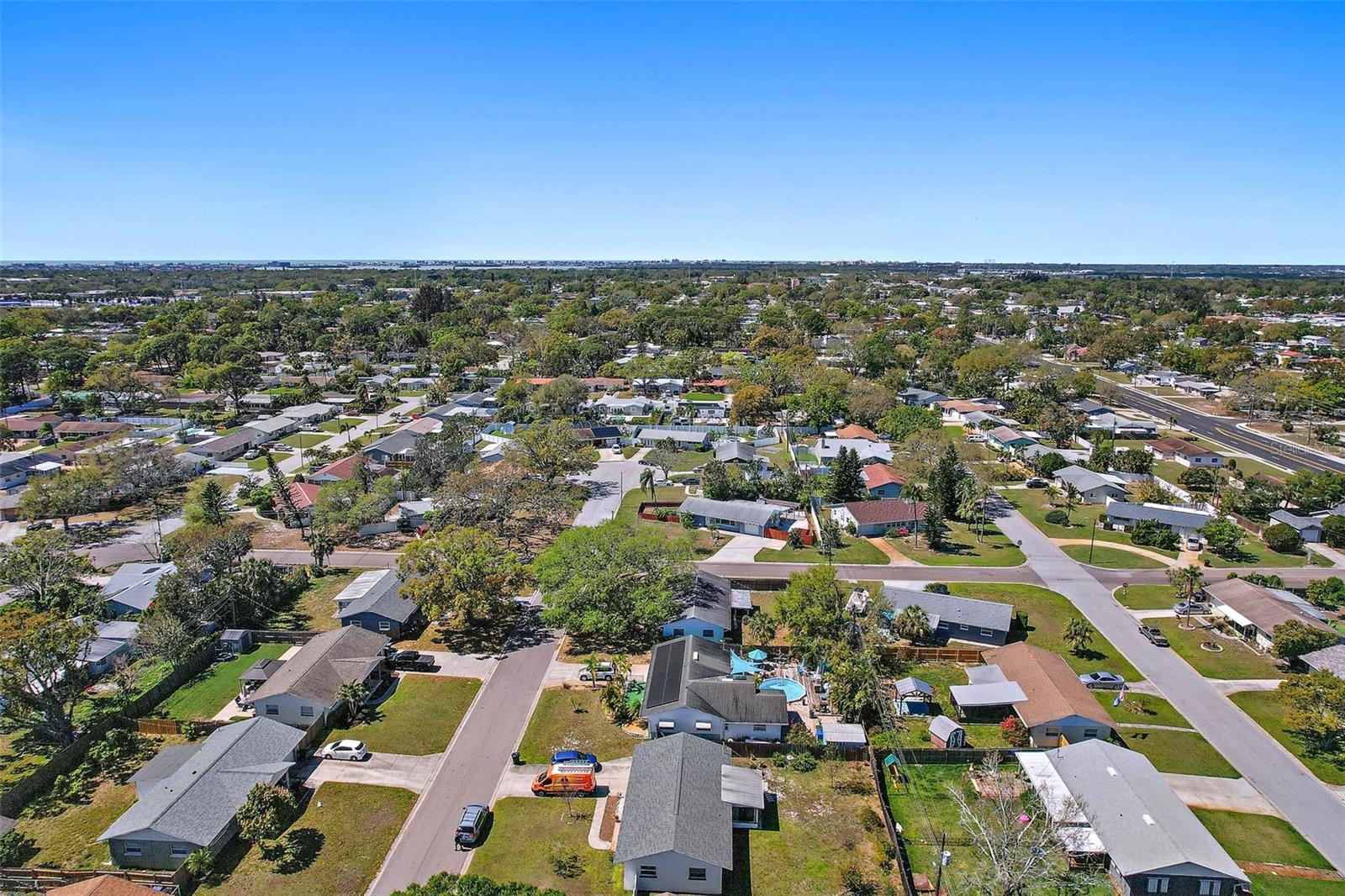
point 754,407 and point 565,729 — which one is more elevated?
point 754,407

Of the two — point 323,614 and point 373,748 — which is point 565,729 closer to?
point 373,748

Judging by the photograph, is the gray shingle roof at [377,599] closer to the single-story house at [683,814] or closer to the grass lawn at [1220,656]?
the single-story house at [683,814]

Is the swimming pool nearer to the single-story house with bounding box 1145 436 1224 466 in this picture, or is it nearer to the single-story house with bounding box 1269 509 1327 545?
the single-story house with bounding box 1269 509 1327 545

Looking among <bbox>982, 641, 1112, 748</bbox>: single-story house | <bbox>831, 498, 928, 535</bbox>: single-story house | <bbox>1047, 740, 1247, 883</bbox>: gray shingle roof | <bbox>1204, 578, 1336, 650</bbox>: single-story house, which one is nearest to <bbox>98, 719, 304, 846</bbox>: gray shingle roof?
<bbox>1047, 740, 1247, 883</bbox>: gray shingle roof

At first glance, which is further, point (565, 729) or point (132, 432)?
point (132, 432)

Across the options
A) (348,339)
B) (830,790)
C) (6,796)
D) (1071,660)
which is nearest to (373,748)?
(6,796)

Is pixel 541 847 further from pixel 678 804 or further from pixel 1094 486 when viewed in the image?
pixel 1094 486

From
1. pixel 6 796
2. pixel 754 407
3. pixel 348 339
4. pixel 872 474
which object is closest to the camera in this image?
pixel 6 796

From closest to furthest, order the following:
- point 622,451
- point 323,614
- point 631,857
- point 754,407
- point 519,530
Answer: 1. point 631,857
2. point 323,614
3. point 519,530
4. point 622,451
5. point 754,407
